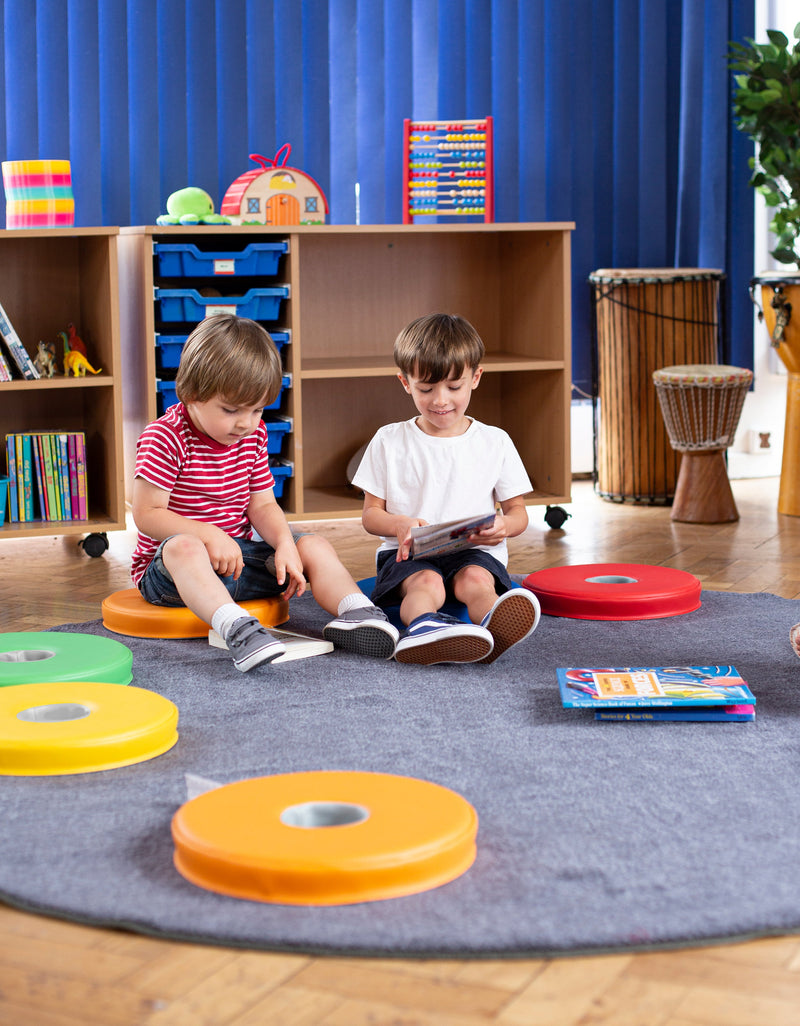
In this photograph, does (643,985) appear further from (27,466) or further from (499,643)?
(27,466)

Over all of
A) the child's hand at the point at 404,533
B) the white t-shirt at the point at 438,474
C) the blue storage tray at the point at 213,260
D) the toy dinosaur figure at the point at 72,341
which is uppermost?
the blue storage tray at the point at 213,260

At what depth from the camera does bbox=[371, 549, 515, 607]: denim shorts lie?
2264 mm

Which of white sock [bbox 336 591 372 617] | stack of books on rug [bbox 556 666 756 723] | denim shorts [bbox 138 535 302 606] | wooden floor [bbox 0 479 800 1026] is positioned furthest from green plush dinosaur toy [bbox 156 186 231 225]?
wooden floor [bbox 0 479 800 1026]

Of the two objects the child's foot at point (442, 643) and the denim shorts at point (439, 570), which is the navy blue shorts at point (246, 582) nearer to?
the denim shorts at point (439, 570)

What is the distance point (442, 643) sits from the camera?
196 cm

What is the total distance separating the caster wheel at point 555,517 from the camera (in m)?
3.40

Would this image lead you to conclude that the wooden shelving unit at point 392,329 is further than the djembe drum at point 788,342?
No

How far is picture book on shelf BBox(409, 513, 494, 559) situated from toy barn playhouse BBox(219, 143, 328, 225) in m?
1.42

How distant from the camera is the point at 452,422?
7.87 feet

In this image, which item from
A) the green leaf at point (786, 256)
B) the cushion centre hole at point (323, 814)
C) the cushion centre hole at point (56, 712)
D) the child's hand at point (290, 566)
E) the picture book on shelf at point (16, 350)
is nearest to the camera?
the cushion centre hole at point (323, 814)

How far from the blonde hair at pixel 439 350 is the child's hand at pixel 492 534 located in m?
0.30

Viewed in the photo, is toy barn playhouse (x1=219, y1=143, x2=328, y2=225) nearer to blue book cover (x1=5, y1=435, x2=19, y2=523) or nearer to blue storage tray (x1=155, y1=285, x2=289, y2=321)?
blue storage tray (x1=155, y1=285, x2=289, y2=321)

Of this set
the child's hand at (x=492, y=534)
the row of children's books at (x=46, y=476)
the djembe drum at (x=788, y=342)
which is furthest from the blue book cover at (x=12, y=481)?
the djembe drum at (x=788, y=342)

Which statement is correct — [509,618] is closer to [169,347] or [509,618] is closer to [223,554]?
[223,554]
